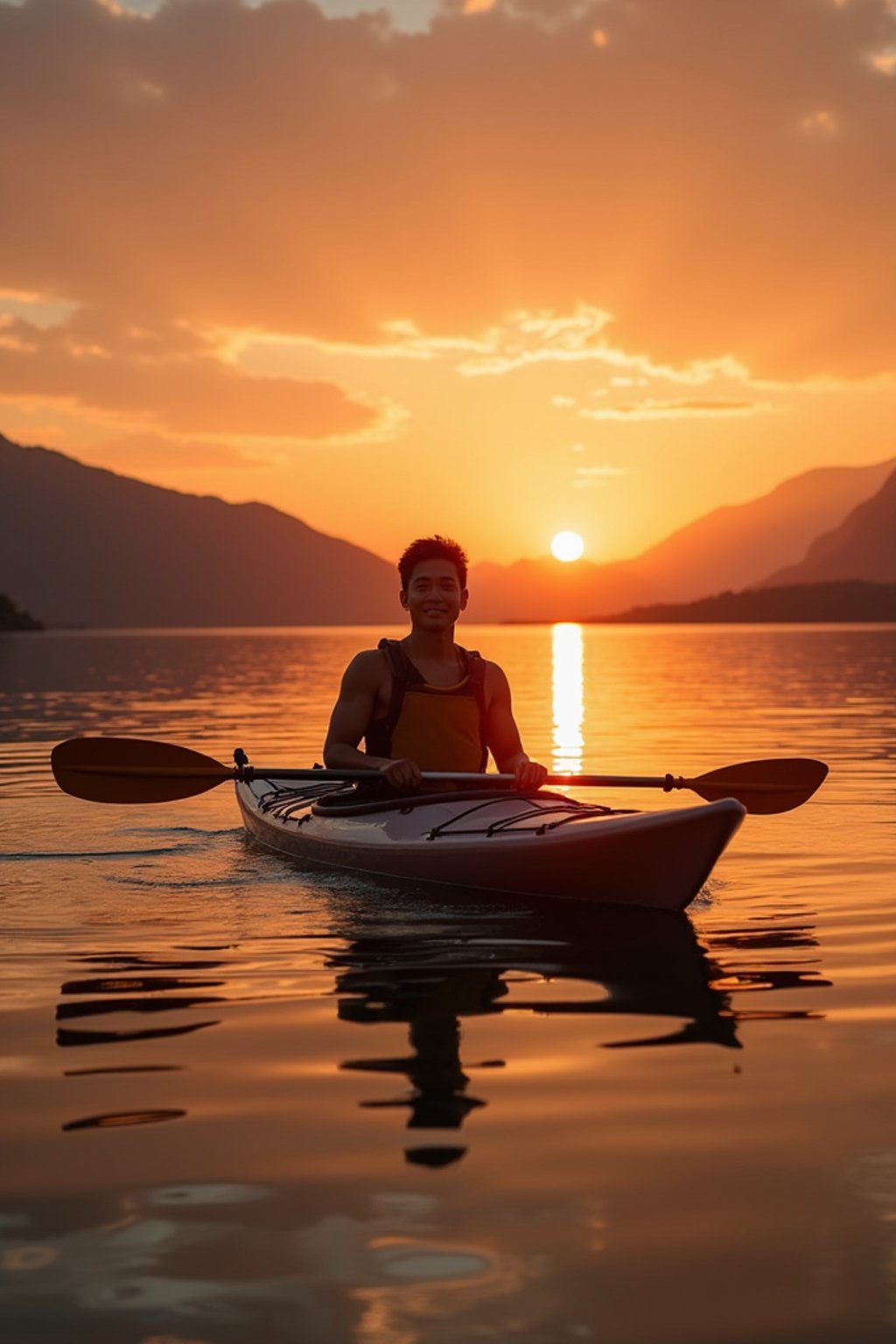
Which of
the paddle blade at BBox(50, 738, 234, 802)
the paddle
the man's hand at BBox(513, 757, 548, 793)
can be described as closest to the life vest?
the man's hand at BBox(513, 757, 548, 793)

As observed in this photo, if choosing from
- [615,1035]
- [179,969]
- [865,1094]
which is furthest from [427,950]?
[865,1094]

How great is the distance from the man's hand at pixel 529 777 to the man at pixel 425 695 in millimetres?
231

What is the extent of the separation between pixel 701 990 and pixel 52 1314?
3.36 meters

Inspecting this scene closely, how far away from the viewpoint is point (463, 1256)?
309cm

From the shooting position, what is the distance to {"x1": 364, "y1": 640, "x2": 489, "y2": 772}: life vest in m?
8.29

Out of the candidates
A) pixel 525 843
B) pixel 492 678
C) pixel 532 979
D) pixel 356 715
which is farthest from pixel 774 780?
pixel 532 979

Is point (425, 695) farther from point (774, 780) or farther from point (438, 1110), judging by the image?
point (438, 1110)

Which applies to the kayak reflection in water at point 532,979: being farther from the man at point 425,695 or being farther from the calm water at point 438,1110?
the man at point 425,695

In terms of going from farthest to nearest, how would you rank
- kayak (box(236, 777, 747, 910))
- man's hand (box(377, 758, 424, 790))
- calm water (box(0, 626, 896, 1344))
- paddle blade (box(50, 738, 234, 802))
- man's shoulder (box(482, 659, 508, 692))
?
paddle blade (box(50, 738, 234, 802)) → man's shoulder (box(482, 659, 508, 692)) → man's hand (box(377, 758, 424, 790)) → kayak (box(236, 777, 747, 910)) → calm water (box(0, 626, 896, 1344))

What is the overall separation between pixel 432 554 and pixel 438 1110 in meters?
4.75

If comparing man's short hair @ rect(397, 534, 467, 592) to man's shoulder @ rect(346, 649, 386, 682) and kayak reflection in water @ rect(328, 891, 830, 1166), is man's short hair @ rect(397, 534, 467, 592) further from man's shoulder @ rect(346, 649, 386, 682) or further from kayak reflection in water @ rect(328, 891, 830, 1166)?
kayak reflection in water @ rect(328, 891, 830, 1166)

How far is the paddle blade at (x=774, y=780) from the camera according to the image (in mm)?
8656

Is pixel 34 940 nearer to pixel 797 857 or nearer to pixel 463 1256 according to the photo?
pixel 463 1256

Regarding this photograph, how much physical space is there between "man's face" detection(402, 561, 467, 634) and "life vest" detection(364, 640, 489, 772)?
0.81 ft
